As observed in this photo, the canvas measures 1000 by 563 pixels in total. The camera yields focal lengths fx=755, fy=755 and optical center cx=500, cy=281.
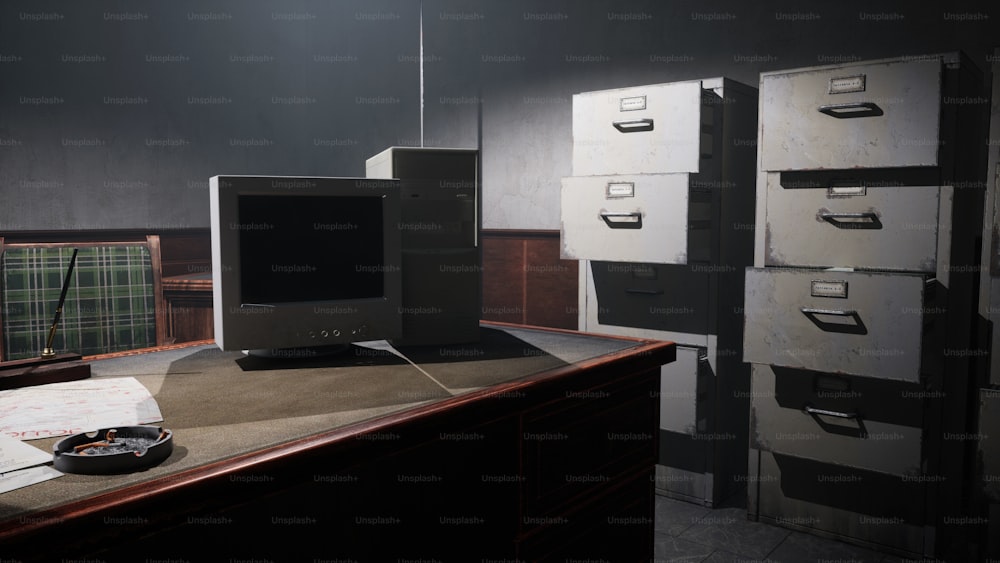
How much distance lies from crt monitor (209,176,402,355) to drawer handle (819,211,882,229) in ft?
4.72

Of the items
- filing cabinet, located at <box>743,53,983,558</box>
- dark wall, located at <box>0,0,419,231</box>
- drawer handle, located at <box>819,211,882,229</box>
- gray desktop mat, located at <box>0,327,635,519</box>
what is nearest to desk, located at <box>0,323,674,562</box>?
gray desktop mat, located at <box>0,327,635,519</box>

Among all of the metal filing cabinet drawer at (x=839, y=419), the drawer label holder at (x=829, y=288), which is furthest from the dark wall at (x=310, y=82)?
the metal filing cabinet drawer at (x=839, y=419)

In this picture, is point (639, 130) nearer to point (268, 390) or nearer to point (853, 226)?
point (853, 226)

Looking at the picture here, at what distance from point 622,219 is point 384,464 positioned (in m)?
1.57

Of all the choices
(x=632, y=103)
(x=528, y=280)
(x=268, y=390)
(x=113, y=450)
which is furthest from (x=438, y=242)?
(x=528, y=280)

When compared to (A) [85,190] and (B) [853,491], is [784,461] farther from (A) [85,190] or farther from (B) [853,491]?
(A) [85,190]

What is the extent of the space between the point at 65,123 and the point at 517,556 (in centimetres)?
332

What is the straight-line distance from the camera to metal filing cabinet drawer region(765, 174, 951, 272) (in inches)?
88.0

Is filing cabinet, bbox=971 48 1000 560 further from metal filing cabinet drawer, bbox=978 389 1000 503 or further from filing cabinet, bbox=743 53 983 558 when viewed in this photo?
filing cabinet, bbox=743 53 983 558

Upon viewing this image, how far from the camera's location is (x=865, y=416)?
2.41 meters

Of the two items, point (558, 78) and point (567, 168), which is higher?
point (558, 78)

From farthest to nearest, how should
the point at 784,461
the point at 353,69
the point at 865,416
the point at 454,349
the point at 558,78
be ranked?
the point at 353,69
the point at 558,78
the point at 784,461
the point at 865,416
the point at 454,349

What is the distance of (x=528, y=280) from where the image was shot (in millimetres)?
3801

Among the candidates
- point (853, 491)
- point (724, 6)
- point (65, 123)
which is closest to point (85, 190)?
point (65, 123)
